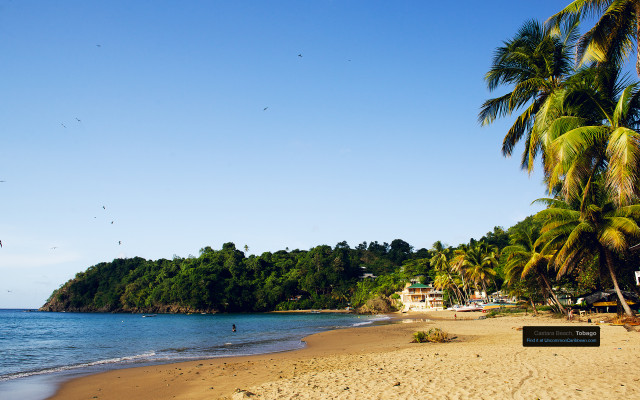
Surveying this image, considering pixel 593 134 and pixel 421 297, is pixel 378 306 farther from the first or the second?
pixel 593 134

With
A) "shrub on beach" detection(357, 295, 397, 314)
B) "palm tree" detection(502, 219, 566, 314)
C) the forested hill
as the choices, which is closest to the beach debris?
"palm tree" detection(502, 219, 566, 314)

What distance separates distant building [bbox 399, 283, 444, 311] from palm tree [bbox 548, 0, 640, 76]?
201 feet

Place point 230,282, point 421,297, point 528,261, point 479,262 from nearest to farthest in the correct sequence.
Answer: point 528,261 < point 479,262 < point 421,297 < point 230,282

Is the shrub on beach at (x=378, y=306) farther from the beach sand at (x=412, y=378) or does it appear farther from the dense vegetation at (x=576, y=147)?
the beach sand at (x=412, y=378)

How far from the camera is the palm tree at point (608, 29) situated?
30.1 ft

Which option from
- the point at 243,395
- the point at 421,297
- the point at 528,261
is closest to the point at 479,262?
the point at 528,261

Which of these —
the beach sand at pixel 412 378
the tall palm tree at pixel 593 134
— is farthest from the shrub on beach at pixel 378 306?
the tall palm tree at pixel 593 134

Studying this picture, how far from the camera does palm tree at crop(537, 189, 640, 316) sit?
1784cm

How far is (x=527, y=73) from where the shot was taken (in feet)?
49.4

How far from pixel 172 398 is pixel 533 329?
8.96 m

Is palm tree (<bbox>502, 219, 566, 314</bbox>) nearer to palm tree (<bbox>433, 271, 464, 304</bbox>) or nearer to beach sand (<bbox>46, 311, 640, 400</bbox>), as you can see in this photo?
beach sand (<bbox>46, 311, 640, 400</bbox>)

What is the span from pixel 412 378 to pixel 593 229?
49.9 ft

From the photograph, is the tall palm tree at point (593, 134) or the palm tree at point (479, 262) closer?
the tall palm tree at point (593, 134)

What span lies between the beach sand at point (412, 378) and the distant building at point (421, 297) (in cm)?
5484
